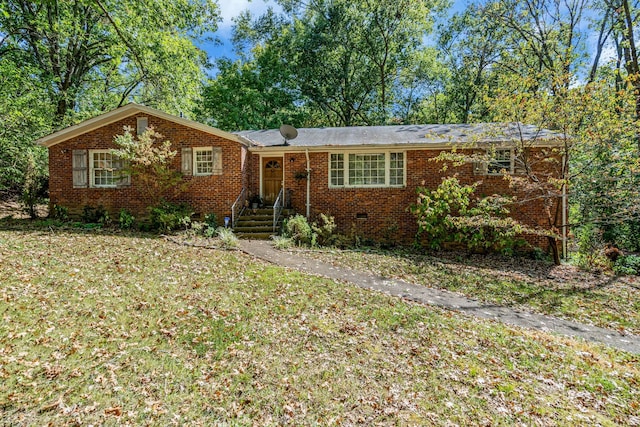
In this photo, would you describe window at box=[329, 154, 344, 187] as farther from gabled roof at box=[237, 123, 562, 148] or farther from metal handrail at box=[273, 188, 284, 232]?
metal handrail at box=[273, 188, 284, 232]

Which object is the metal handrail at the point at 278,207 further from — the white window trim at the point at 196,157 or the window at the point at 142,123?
the window at the point at 142,123

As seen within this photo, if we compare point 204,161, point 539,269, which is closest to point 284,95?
point 204,161

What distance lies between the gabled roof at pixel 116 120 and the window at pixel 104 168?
3.19ft

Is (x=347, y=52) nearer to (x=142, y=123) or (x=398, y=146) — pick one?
(x=398, y=146)

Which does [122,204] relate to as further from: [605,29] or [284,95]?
[605,29]

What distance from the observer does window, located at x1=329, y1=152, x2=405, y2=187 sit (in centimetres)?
1192

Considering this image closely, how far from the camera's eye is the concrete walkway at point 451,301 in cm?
542

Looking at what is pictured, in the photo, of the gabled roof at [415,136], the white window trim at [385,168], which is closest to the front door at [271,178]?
the gabled roof at [415,136]

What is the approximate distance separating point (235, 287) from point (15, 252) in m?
5.35

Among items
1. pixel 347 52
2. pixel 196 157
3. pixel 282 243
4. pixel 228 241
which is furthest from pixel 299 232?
pixel 347 52

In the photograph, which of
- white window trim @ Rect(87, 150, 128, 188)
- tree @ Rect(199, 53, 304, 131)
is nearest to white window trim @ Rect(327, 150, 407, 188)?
white window trim @ Rect(87, 150, 128, 188)

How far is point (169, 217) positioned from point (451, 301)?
9237 millimetres

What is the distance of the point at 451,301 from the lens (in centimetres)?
656

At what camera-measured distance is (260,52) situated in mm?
25156
